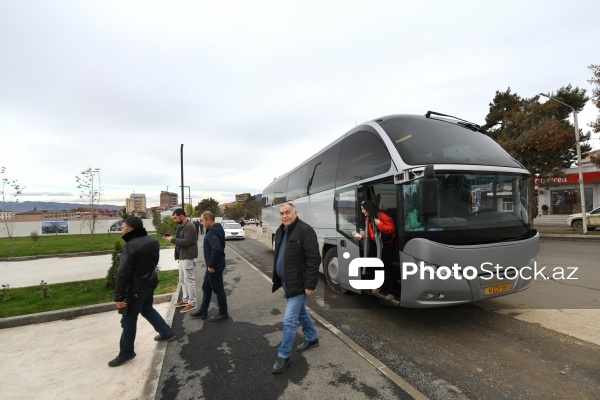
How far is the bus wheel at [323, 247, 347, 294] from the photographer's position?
619cm

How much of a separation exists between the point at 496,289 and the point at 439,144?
2.27 metres

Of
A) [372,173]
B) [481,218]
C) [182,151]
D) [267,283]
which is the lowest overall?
[267,283]

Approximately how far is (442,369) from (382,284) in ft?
4.90

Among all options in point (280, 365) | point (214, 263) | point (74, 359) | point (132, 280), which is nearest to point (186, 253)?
point (214, 263)

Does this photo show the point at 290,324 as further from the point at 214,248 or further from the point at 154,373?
the point at 214,248

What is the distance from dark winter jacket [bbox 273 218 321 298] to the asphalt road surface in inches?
53.3

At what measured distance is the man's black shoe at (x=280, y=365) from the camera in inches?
131

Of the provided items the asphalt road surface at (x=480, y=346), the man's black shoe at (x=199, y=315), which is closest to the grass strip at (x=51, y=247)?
the man's black shoe at (x=199, y=315)

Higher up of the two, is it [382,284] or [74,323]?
[382,284]

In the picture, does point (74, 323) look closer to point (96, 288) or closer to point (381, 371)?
point (96, 288)

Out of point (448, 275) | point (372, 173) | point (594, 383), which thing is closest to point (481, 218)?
point (448, 275)

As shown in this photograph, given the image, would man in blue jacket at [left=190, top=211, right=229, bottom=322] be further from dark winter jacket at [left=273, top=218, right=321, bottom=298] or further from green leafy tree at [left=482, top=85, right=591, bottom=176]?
green leafy tree at [left=482, top=85, right=591, bottom=176]

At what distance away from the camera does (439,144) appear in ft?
15.1

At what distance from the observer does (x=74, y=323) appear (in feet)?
17.1
